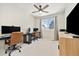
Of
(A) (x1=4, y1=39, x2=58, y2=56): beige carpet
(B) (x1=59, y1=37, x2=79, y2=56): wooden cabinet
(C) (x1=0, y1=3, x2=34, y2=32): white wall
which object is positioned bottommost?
(A) (x1=4, y1=39, x2=58, y2=56): beige carpet

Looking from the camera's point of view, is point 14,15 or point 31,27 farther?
point 31,27

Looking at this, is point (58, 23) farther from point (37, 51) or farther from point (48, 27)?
point (37, 51)

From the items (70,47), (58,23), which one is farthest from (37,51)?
(58,23)

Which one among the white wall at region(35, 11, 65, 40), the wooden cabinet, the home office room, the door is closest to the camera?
the wooden cabinet

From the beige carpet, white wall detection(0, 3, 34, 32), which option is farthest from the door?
the beige carpet

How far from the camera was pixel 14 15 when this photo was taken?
562cm

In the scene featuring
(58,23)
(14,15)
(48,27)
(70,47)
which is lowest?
(70,47)

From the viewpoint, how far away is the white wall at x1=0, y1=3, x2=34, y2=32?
16.1 ft

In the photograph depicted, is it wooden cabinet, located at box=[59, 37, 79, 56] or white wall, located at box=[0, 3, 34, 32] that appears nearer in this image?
wooden cabinet, located at box=[59, 37, 79, 56]

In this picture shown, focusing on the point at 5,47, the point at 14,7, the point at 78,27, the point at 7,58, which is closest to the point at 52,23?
the point at 14,7

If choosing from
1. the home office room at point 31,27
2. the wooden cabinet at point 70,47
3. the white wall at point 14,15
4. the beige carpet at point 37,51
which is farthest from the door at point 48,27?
the wooden cabinet at point 70,47

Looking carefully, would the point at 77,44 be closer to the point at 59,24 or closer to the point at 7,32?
the point at 7,32

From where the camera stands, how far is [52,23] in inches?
334

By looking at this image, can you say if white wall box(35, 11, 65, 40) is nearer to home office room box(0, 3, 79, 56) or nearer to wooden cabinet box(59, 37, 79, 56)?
home office room box(0, 3, 79, 56)
